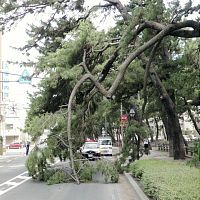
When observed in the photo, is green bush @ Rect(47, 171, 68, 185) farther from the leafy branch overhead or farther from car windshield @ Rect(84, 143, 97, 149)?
car windshield @ Rect(84, 143, 97, 149)

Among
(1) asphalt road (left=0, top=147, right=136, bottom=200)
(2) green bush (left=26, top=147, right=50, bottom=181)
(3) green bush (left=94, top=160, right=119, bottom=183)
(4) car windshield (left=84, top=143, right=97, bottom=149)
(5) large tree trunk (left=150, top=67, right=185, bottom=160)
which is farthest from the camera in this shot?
(4) car windshield (left=84, top=143, right=97, bottom=149)

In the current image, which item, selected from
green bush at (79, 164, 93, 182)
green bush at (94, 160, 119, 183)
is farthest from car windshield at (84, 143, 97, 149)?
green bush at (94, 160, 119, 183)

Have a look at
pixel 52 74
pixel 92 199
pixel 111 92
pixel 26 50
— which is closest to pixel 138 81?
pixel 52 74

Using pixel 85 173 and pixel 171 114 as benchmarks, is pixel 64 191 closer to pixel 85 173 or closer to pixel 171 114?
pixel 85 173

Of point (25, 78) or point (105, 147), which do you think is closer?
point (25, 78)

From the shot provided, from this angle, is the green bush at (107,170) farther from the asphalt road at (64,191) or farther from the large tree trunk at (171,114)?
the large tree trunk at (171,114)

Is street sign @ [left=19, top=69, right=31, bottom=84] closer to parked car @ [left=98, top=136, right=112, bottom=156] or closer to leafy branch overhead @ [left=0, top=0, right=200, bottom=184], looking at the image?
leafy branch overhead @ [left=0, top=0, right=200, bottom=184]

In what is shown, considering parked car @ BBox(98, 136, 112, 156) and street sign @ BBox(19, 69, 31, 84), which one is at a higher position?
street sign @ BBox(19, 69, 31, 84)

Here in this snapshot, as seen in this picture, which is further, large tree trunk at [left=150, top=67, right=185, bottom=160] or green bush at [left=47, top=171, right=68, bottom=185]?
large tree trunk at [left=150, top=67, right=185, bottom=160]

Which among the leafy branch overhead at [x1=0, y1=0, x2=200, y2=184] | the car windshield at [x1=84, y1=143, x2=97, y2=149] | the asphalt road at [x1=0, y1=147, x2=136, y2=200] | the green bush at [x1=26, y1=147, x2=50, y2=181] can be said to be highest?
the leafy branch overhead at [x1=0, y1=0, x2=200, y2=184]

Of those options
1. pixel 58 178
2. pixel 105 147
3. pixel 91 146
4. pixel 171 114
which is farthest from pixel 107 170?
pixel 105 147

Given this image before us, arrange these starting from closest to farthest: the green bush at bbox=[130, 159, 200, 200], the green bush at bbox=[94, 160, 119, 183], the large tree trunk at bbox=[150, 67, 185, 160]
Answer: the green bush at bbox=[130, 159, 200, 200], the green bush at bbox=[94, 160, 119, 183], the large tree trunk at bbox=[150, 67, 185, 160]

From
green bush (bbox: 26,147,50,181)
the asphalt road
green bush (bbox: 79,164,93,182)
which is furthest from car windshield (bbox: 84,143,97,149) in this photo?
green bush (bbox: 79,164,93,182)

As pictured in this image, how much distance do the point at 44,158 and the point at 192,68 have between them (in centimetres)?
963
